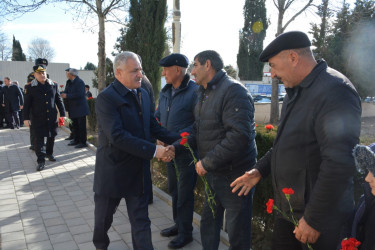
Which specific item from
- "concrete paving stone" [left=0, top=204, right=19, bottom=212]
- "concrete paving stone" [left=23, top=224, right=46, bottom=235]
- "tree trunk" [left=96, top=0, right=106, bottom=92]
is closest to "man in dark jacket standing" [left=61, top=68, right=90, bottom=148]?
"tree trunk" [left=96, top=0, right=106, bottom=92]

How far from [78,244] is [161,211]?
1.35 meters

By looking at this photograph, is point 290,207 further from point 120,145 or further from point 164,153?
point 120,145

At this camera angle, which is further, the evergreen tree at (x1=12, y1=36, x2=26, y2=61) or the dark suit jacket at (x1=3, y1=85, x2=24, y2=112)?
the evergreen tree at (x1=12, y1=36, x2=26, y2=61)

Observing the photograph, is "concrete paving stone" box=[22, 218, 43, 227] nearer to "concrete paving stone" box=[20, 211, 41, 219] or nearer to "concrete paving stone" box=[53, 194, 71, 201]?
"concrete paving stone" box=[20, 211, 41, 219]

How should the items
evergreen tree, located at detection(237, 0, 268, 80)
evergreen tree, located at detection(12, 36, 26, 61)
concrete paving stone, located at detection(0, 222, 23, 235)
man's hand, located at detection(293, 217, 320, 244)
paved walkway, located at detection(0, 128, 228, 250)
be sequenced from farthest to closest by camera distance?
evergreen tree, located at detection(12, 36, 26, 61), evergreen tree, located at detection(237, 0, 268, 80), concrete paving stone, located at detection(0, 222, 23, 235), paved walkway, located at detection(0, 128, 228, 250), man's hand, located at detection(293, 217, 320, 244)

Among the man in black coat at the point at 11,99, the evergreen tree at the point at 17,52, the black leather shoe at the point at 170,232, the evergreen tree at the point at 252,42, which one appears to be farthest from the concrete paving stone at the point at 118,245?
the evergreen tree at the point at 17,52

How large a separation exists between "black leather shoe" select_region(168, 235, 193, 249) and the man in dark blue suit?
583 millimetres

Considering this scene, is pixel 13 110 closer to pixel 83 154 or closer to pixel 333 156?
pixel 83 154

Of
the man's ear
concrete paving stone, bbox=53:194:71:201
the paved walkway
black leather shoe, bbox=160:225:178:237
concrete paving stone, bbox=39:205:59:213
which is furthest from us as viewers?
concrete paving stone, bbox=53:194:71:201

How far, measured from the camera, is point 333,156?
1.61m

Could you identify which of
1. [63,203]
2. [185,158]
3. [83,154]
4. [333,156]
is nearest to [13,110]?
[83,154]

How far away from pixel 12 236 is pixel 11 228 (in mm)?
265

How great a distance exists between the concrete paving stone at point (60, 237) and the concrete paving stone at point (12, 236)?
348 mm

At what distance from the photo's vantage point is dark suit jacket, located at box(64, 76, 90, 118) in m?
8.59
